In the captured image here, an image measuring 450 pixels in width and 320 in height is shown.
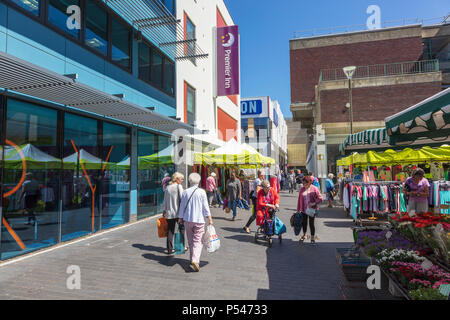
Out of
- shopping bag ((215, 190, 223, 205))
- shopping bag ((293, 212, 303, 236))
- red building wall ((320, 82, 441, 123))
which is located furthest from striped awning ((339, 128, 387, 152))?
red building wall ((320, 82, 441, 123))

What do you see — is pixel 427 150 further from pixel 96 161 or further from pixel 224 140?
pixel 224 140

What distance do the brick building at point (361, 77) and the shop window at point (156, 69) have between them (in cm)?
1567

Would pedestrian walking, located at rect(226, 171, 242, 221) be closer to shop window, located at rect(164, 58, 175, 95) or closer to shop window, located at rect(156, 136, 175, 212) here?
shop window, located at rect(156, 136, 175, 212)

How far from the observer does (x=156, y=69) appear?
11875 millimetres

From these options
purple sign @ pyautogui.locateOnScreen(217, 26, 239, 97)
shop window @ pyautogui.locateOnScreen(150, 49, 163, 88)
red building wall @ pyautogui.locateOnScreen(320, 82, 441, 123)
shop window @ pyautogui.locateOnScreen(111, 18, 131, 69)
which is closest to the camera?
shop window @ pyautogui.locateOnScreen(111, 18, 131, 69)

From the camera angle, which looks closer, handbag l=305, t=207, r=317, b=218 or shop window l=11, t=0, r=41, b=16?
shop window l=11, t=0, r=41, b=16

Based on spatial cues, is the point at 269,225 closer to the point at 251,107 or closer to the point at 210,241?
the point at 210,241

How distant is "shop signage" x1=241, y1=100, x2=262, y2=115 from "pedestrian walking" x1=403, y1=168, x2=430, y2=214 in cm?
3818

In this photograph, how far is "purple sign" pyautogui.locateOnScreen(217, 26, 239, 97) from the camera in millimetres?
18859

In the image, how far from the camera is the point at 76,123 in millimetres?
7844

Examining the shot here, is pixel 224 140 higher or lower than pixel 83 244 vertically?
higher
